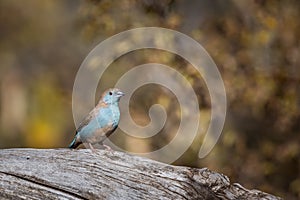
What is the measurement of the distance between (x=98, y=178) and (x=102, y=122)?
14.8 inches

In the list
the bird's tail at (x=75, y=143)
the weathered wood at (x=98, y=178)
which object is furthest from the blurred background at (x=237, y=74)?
the weathered wood at (x=98, y=178)

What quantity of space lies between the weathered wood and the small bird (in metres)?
0.09

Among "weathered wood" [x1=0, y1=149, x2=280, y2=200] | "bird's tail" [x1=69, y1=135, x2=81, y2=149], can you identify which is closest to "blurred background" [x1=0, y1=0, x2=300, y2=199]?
"bird's tail" [x1=69, y1=135, x2=81, y2=149]

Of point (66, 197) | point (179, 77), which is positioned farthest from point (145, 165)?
point (179, 77)

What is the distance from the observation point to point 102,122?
20.1 feet

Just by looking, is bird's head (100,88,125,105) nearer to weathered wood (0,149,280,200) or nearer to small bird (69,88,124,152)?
small bird (69,88,124,152)

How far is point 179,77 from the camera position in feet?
31.6

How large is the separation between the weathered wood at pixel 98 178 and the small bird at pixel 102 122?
9cm

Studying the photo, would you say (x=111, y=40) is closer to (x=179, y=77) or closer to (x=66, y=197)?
(x=179, y=77)

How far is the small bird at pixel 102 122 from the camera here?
241 inches

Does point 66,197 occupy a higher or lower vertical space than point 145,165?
lower

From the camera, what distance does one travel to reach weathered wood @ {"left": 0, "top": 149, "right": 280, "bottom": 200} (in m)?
5.90

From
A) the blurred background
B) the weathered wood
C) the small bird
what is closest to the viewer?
the weathered wood

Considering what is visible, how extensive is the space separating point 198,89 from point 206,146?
60cm
